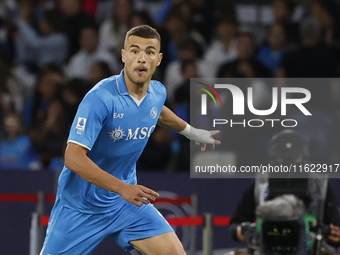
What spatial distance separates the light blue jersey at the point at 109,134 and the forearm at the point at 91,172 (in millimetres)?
166

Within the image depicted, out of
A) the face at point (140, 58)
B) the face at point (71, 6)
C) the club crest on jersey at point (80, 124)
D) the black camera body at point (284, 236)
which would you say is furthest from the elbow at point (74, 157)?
the face at point (71, 6)

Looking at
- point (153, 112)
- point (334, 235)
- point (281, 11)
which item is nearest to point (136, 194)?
point (153, 112)

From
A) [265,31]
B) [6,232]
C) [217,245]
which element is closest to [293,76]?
[265,31]

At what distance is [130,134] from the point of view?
4.77m

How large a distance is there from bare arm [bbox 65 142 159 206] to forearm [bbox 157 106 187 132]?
107cm

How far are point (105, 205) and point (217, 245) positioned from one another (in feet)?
9.36

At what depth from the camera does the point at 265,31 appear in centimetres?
935

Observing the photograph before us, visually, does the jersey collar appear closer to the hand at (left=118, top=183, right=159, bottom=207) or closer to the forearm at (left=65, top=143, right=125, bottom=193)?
the forearm at (left=65, top=143, right=125, bottom=193)

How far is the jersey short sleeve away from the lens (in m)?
4.45

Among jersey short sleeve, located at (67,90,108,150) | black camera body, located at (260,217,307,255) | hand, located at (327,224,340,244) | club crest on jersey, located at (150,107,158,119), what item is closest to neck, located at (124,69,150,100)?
club crest on jersey, located at (150,107,158,119)

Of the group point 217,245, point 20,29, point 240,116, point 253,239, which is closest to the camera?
point 253,239

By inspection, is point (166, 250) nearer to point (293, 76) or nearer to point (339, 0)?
point (293, 76)

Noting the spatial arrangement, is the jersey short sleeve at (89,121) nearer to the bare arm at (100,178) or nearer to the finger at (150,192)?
the bare arm at (100,178)

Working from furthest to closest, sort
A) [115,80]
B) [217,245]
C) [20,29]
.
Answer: [20,29] < [217,245] < [115,80]
